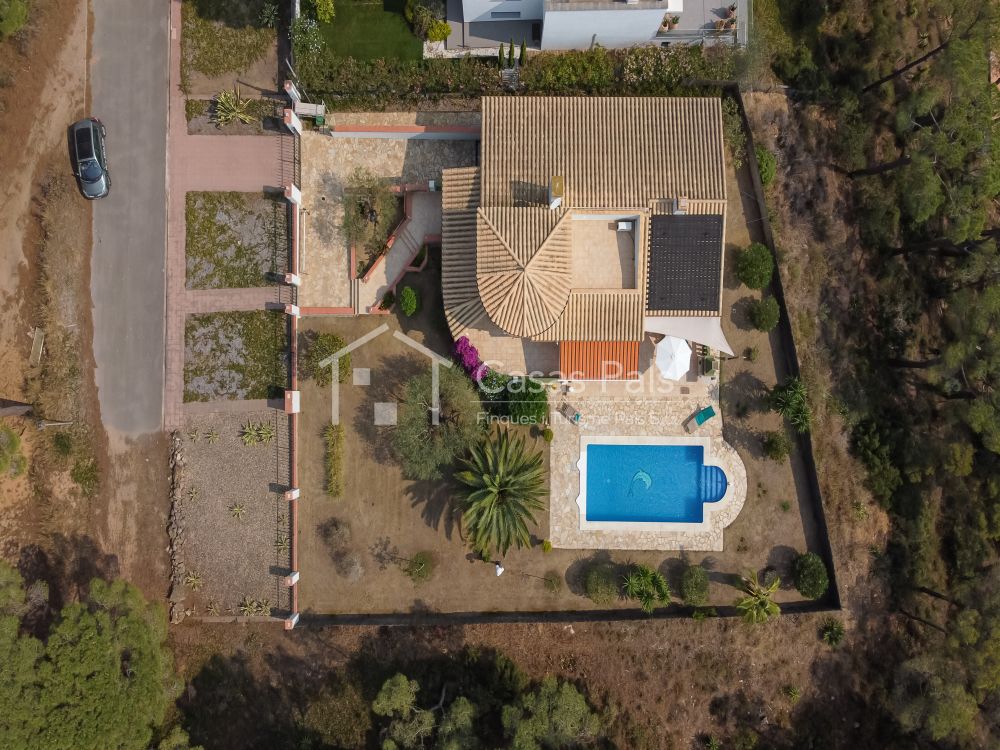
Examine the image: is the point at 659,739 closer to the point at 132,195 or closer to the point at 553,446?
the point at 553,446

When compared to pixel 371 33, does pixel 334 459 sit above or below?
below

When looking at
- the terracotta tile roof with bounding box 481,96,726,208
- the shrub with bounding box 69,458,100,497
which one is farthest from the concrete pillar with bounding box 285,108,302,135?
the shrub with bounding box 69,458,100,497

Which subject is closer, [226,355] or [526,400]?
[526,400]

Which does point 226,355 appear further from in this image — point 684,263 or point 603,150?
point 684,263

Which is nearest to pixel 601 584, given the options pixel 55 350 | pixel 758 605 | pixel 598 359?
pixel 758 605

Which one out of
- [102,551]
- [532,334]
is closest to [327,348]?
[532,334]

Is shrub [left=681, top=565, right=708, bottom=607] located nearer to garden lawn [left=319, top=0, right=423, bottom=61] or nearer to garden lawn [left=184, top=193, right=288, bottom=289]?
garden lawn [left=184, top=193, right=288, bottom=289]

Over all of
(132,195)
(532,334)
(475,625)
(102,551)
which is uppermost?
(132,195)
